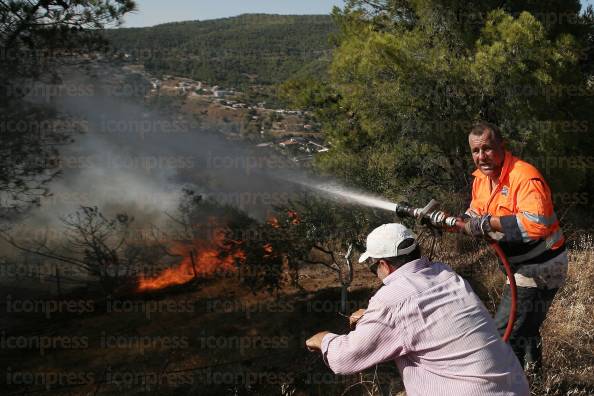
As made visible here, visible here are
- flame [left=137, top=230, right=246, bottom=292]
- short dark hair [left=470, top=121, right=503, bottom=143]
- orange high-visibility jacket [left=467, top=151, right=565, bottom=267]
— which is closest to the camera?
orange high-visibility jacket [left=467, top=151, right=565, bottom=267]

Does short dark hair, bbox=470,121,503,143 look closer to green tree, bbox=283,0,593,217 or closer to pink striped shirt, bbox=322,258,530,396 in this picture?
pink striped shirt, bbox=322,258,530,396

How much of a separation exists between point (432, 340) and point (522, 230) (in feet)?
4.07

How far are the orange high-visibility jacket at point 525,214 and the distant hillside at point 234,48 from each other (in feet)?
151

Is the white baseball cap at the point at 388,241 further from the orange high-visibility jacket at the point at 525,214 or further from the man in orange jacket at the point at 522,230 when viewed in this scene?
the orange high-visibility jacket at the point at 525,214

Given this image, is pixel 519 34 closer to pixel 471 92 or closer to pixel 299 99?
pixel 471 92

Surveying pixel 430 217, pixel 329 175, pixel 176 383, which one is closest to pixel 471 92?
pixel 329 175

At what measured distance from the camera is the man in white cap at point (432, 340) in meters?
1.89

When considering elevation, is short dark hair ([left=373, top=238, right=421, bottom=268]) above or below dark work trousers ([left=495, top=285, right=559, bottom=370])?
above

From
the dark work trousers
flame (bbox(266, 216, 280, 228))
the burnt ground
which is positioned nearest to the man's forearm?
the dark work trousers

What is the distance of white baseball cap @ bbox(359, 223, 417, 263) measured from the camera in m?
2.11

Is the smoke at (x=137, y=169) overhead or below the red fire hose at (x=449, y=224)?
below

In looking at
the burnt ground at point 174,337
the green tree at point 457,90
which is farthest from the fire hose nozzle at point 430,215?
the green tree at point 457,90

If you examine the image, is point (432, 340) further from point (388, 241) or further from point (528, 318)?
point (528, 318)

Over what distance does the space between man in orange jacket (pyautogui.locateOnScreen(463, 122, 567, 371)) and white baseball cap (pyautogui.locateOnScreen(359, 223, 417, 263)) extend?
0.90 m
